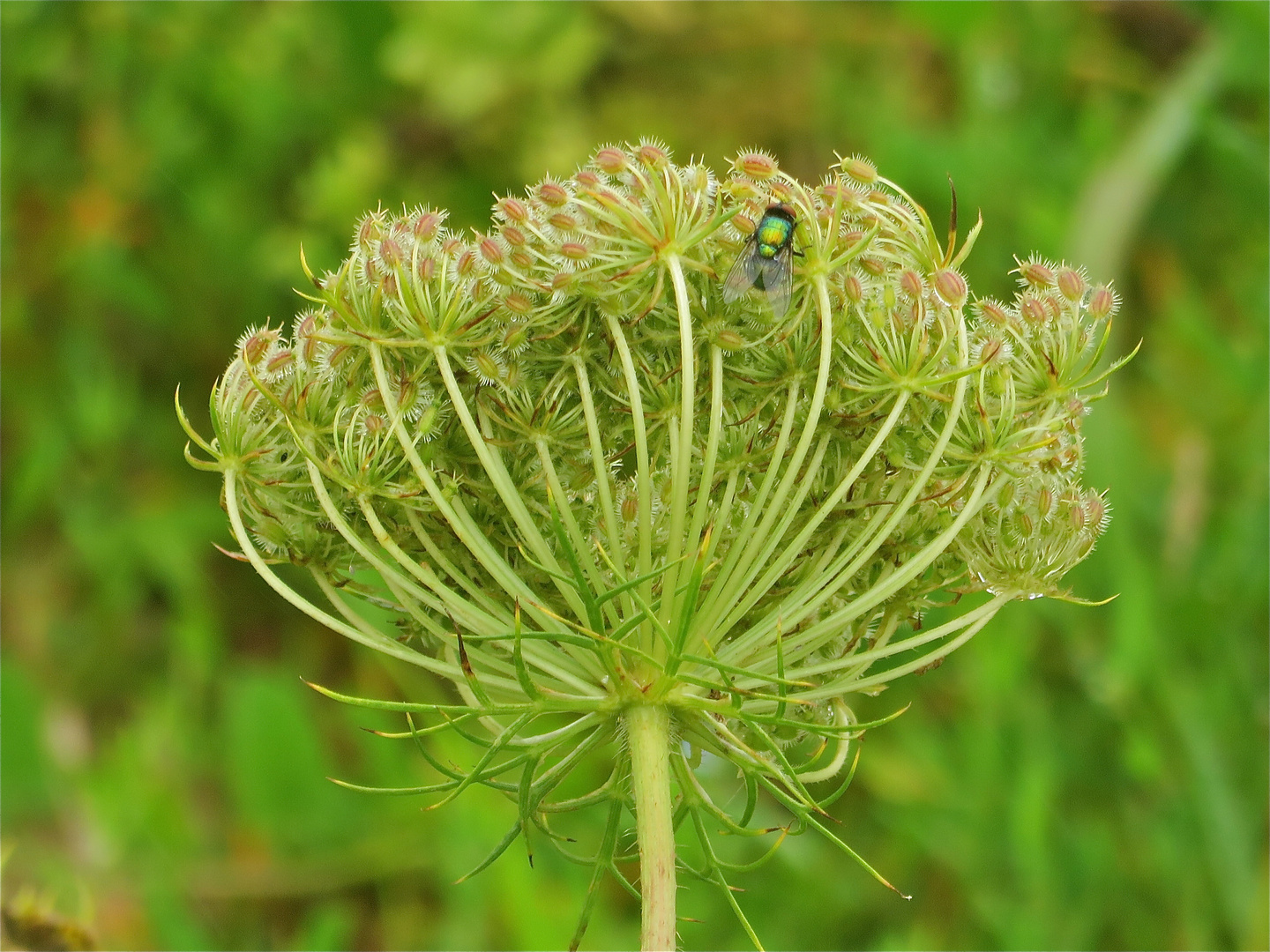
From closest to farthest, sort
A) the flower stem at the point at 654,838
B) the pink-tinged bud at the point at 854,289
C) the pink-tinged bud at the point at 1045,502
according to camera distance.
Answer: the flower stem at the point at 654,838 → the pink-tinged bud at the point at 854,289 → the pink-tinged bud at the point at 1045,502

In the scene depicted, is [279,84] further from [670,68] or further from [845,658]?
[845,658]

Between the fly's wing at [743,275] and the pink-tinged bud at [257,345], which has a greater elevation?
the fly's wing at [743,275]

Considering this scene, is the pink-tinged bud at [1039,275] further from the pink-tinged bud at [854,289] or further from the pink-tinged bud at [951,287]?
the pink-tinged bud at [854,289]

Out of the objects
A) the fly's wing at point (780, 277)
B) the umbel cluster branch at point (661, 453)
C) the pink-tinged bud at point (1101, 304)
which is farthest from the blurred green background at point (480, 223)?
the fly's wing at point (780, 277)

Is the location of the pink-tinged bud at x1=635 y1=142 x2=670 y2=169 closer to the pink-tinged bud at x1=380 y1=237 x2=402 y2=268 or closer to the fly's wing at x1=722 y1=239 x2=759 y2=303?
the fly's wing at x1=722 y1=239 x2=759 y2=303

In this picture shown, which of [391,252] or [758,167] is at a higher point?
[758,167]

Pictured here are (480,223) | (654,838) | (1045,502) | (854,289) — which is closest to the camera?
(654,838)

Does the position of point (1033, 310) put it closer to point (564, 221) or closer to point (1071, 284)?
point (1071, 284)

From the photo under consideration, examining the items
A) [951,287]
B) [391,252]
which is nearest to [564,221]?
[391,252]
